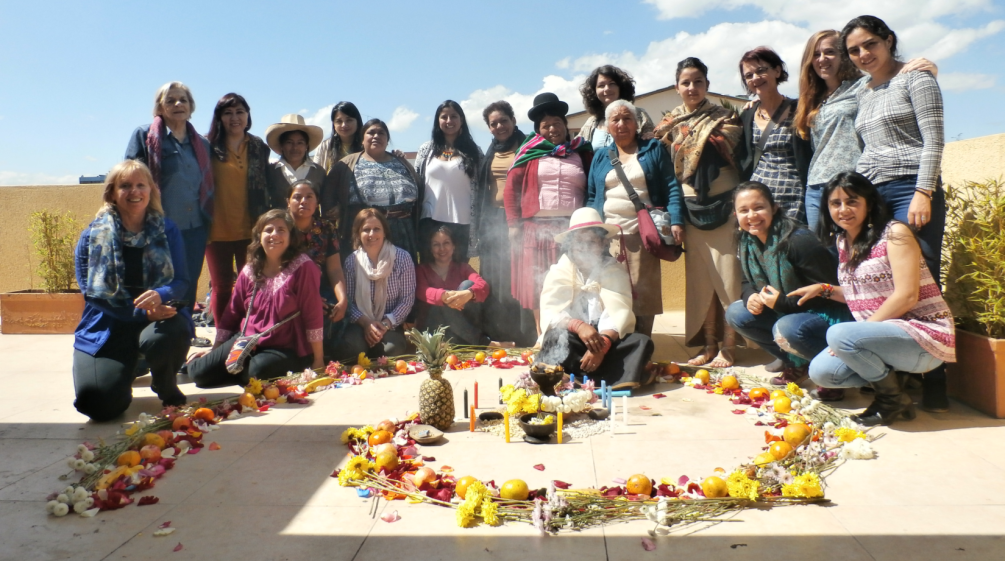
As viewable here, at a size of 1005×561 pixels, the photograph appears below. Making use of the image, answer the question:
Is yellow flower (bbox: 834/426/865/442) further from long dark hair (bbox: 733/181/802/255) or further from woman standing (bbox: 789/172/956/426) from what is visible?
long dark hair (bbox: 733/181/802/255)

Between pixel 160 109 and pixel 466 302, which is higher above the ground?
pixel 160 109

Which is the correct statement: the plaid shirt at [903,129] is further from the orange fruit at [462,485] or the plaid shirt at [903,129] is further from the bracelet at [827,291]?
the orange fruit at [462,485]

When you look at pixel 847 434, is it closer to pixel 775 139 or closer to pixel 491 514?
pixel 491 514

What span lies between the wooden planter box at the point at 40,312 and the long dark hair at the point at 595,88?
5510 mm

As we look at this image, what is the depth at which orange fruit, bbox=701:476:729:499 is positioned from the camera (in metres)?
2.76

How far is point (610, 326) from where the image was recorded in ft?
15.4

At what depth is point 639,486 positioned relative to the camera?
2791mm

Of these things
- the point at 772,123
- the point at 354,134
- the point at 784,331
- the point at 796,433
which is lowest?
the point at 796,433

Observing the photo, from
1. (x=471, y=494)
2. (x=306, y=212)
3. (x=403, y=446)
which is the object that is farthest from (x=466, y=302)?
(x=471, y=494)

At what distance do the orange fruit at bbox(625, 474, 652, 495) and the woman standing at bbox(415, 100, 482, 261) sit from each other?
3.55 metres

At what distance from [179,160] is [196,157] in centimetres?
15

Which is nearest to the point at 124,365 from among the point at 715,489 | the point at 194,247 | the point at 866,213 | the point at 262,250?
the point at 262,250

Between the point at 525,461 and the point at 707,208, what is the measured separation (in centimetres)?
277

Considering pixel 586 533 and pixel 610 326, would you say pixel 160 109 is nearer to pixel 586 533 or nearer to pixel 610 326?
pixel 610 326
